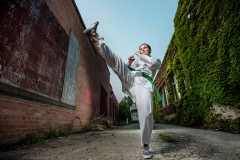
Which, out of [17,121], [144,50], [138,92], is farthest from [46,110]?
[144,50]

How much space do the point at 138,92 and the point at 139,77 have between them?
0.26 meters

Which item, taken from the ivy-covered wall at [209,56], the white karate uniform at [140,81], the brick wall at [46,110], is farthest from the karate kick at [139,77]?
the ivy-covered wall at [209,56]

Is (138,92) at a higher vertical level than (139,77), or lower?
lower

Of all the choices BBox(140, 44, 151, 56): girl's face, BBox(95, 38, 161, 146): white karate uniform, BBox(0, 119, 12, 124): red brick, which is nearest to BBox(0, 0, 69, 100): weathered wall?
BBox(0, 119, 12, 124): red brick

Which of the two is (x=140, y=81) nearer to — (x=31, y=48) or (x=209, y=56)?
(x=31, y=48)

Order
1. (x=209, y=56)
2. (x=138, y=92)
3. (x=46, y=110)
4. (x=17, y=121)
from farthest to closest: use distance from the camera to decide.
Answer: (x=209, y=56) < (x=46, y=110) < (x=17, y=121) < (x=138, y=92)

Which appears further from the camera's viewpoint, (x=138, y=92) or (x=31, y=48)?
(x=31, y=48)

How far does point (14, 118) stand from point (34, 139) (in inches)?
23.4

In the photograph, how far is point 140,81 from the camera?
75.0 inches

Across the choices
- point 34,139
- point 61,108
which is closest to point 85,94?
point 61,108

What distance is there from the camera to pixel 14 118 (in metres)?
2.23

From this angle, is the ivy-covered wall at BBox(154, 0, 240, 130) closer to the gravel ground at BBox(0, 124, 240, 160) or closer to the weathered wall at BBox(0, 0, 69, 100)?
the gravel ground at BBox(0, 124, 240, 160)

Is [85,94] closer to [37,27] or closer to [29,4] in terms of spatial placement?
[37,27]

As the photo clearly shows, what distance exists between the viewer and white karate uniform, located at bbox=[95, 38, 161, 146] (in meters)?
1.64
